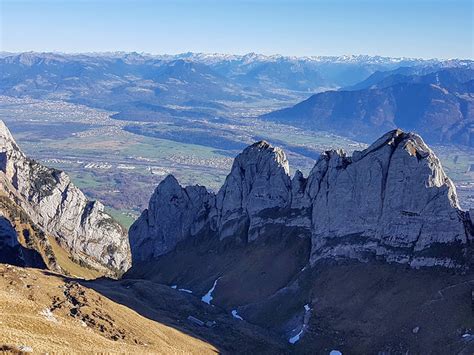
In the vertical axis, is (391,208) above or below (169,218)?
above

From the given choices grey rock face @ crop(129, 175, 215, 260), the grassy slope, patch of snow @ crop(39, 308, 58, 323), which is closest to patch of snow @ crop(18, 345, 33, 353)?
the grassy slope

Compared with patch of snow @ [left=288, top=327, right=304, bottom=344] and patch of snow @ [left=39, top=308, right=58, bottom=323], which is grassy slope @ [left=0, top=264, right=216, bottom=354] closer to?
patch of snow @ [left=39, top=308, right=58, bottom=323]

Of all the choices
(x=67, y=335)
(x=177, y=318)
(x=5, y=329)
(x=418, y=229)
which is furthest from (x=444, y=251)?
(x=5, y=329)

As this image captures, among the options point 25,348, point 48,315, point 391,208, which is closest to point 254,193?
point 391,208

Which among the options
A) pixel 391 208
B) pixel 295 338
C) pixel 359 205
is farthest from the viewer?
pixel 359 205

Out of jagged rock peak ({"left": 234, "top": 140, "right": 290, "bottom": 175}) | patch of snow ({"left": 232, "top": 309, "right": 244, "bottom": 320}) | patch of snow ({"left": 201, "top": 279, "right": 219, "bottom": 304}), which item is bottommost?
patch of snow ({"left": 201, "top": 279, "right": 219, "bottom": 304})

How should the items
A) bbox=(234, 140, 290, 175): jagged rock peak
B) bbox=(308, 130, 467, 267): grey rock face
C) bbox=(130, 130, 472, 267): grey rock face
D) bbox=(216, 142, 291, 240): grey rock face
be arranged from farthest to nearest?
bbox=(234, 140, 290, 175): jagged rock peak → bbox=(216, 142, 291, 240): grey rock face → bbox=(130, 130, 472, 267): grey rock face → bbox=(308, 130, 467, 267): grey rock face

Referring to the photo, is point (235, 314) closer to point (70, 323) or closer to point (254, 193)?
point (254, 193)

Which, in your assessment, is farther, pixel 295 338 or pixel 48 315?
pixel 295 338
